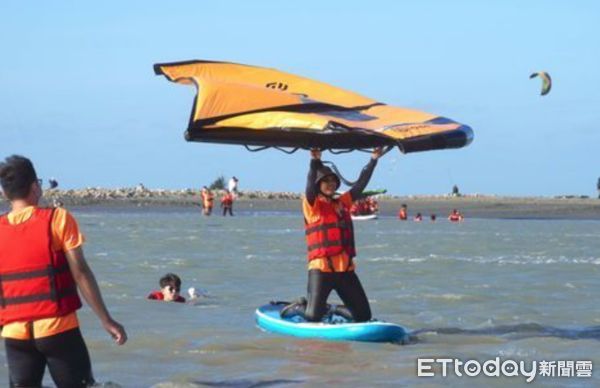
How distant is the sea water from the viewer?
418 inches

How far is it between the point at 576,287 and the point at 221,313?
19.1 ft

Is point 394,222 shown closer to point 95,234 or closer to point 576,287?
point 95,234

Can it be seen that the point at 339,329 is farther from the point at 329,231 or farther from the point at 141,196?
the point at 141,196

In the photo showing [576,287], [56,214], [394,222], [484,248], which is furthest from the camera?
[394,222]

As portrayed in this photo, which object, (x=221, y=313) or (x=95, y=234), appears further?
(x=95, y=234)

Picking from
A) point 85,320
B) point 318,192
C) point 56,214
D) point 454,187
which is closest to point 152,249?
point 85,320

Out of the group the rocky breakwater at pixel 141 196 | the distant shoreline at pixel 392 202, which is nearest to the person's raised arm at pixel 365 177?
the distant shoreline at pixel 392 202

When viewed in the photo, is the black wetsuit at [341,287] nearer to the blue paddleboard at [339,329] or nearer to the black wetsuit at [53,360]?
the blue paddleboard at [339,329]

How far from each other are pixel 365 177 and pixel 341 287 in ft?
3.44

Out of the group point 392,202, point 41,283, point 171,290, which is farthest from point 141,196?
point 41,283

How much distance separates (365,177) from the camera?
12.2 metres

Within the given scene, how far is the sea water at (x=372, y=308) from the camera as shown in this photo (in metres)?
→ 10.6

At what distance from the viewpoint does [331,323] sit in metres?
12.5

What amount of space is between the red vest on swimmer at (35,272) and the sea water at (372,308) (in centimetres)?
194
